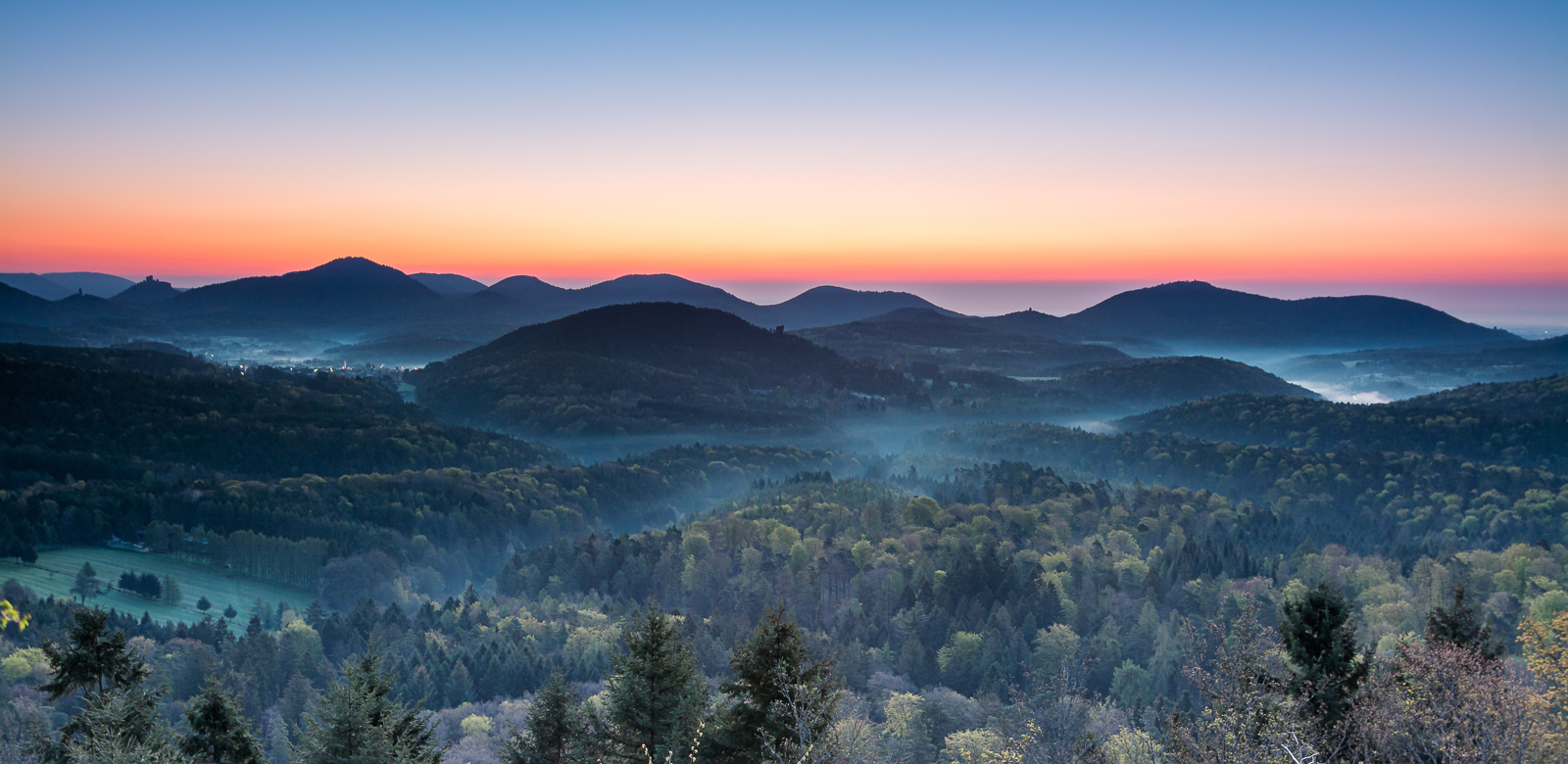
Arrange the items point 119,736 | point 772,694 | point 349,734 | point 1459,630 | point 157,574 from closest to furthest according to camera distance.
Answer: point 119,736, point 349,734, point 772,694, point 1459,630, point 157,574

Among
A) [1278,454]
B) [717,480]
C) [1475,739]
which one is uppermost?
[1475,739]

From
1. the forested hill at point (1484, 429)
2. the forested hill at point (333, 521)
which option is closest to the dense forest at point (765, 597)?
the forested hill at point (333, 521)

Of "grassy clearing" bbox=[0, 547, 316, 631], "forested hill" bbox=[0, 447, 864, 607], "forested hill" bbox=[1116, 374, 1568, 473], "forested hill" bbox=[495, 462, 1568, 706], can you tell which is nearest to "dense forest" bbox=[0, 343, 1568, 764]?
"forested hill" bbox=[495, 462, 1568, 706]

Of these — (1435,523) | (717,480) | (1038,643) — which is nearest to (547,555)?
(1038,643)

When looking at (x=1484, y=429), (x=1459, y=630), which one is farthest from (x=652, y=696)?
(x=1484, y=429)

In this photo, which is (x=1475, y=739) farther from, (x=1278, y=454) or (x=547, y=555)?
(x=1278, y=454)

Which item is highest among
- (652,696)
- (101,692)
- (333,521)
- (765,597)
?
(652,696)

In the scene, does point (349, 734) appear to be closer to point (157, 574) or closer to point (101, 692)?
point (101, 692)

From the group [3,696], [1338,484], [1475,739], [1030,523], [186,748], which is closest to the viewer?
[1475,739]
